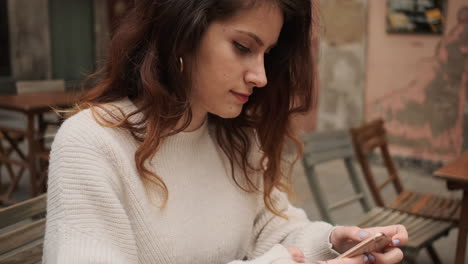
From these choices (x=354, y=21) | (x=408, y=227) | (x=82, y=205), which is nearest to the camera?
(x=82, y=205)

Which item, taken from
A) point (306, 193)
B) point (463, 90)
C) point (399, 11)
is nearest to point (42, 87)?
point (306, 193)

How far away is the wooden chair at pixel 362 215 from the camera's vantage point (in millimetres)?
2520

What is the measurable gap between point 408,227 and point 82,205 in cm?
204

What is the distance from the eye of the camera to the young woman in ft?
3.83

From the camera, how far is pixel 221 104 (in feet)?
4.43

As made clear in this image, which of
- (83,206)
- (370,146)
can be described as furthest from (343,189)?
(83,206)

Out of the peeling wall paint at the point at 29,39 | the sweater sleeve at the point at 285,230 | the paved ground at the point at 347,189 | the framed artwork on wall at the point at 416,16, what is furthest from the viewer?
the peeling wall paint at the point at 29,39

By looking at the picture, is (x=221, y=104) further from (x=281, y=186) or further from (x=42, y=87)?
(x=42, y=87)

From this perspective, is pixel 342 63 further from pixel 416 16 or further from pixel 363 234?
pixel 363 234

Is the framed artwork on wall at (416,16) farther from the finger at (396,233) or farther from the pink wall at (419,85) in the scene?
the finger at (396,233)

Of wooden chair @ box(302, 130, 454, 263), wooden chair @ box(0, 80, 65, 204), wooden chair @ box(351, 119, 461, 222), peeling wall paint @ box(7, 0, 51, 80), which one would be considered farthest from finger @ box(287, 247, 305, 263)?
peeling wall paint @ box(7, 0, 51, 80)

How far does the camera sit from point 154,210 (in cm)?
129

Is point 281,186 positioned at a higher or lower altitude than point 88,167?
lower

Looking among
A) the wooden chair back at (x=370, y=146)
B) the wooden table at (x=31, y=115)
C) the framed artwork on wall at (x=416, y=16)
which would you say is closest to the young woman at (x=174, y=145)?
the wooden chair back at (x=370, y=146)
